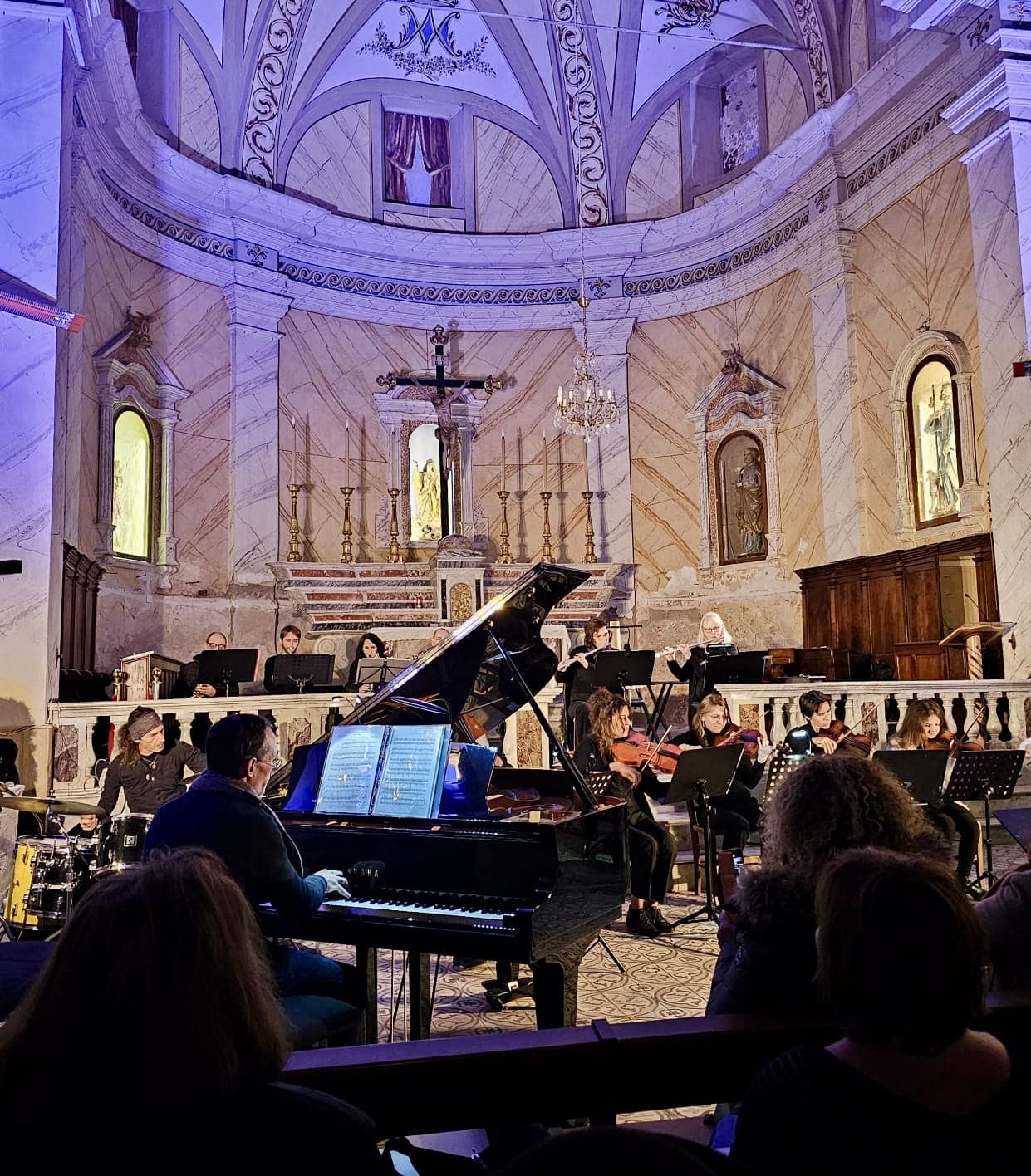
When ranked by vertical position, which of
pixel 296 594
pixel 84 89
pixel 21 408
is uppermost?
pixel 84 89

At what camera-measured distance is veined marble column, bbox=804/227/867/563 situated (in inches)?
501

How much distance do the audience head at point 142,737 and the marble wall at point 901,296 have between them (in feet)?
29.1

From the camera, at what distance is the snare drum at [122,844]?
4.82 meters

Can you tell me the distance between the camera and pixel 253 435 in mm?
14109

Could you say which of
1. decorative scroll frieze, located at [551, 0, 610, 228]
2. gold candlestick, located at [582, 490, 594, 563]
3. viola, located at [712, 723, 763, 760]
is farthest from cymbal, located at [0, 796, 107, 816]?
decorative scroll frieze, located at [551, 0, 610, 228]

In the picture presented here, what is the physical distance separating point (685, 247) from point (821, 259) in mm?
2746

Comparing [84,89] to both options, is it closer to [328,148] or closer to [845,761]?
[328,148]

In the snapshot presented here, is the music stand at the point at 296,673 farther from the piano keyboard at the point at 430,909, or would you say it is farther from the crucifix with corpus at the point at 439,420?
the piano keyboard at the point at 430,909

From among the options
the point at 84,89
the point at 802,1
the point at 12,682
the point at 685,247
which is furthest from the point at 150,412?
the point at 802,1

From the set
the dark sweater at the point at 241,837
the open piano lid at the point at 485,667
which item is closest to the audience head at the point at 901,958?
the dark sweater at the point at 241,837

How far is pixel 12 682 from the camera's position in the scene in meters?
7.98

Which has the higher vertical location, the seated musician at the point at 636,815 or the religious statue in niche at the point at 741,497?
the religious statue in niche at the point at 741,497

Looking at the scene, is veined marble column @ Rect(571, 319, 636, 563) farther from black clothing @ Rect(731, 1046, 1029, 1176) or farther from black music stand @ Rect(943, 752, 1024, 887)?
black clothing @ Rect(731, 1046, 1029, 1176)

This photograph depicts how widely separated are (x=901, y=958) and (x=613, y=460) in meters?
14.4
